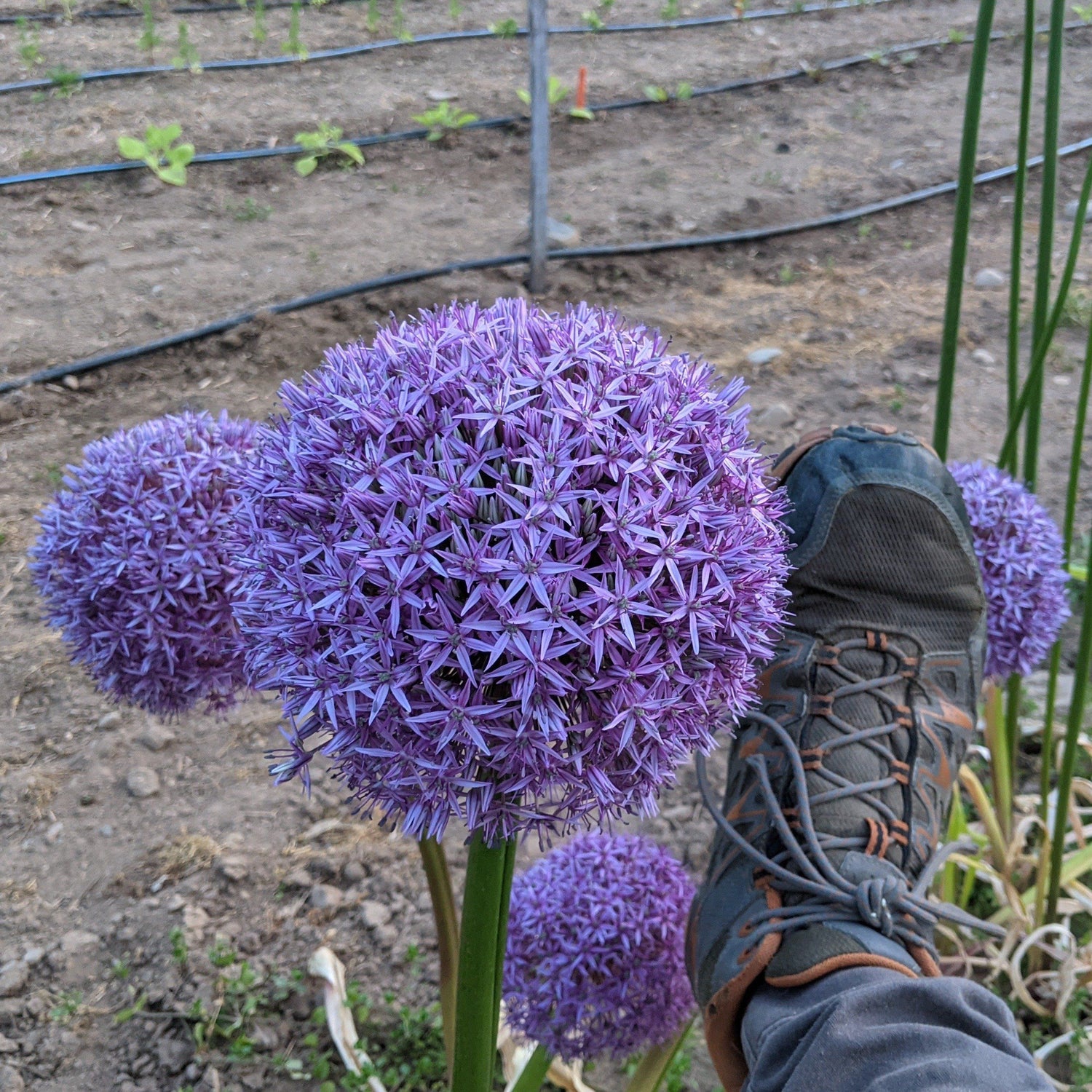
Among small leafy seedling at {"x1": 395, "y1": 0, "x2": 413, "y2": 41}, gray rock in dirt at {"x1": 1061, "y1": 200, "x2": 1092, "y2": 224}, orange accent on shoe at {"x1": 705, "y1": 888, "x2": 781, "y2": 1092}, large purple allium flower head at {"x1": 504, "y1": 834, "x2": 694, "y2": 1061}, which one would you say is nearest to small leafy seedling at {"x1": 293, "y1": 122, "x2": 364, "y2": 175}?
small leafy seedling at {"x1": 395, "y1": 0, "x2": 413, "y2": 41}

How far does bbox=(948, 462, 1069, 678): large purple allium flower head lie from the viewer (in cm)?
177

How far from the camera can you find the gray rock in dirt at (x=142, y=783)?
2.32m

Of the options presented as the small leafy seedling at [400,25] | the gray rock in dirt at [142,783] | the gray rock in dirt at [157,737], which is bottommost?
the gray rock in dirt at [142,783]

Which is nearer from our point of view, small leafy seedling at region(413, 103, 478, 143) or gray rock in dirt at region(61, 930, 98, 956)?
gray rock in dirt at region(61, 930, 98, 956)

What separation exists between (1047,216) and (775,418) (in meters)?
1.85

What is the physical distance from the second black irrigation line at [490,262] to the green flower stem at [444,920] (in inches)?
111

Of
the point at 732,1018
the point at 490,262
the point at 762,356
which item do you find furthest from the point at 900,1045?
the point at 490,262

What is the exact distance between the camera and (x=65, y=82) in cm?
560

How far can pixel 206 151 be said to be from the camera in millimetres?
5270

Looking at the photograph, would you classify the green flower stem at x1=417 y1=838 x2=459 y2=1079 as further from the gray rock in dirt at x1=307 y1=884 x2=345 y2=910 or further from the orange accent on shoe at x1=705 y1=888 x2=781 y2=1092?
the gray rock in dirt at x1=307 y1=884 x2=345 y2=910

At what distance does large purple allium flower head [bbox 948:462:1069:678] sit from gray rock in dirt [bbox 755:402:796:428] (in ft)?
5.62

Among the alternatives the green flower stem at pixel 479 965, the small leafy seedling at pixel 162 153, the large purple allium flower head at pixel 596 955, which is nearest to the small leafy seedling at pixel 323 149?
the small leafy seedling at pixel 162 153

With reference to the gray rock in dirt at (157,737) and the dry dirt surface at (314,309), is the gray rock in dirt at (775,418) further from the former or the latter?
the gray rock in dirt at (157,737)

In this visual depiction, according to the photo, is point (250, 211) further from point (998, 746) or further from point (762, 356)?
point (998, 746)
